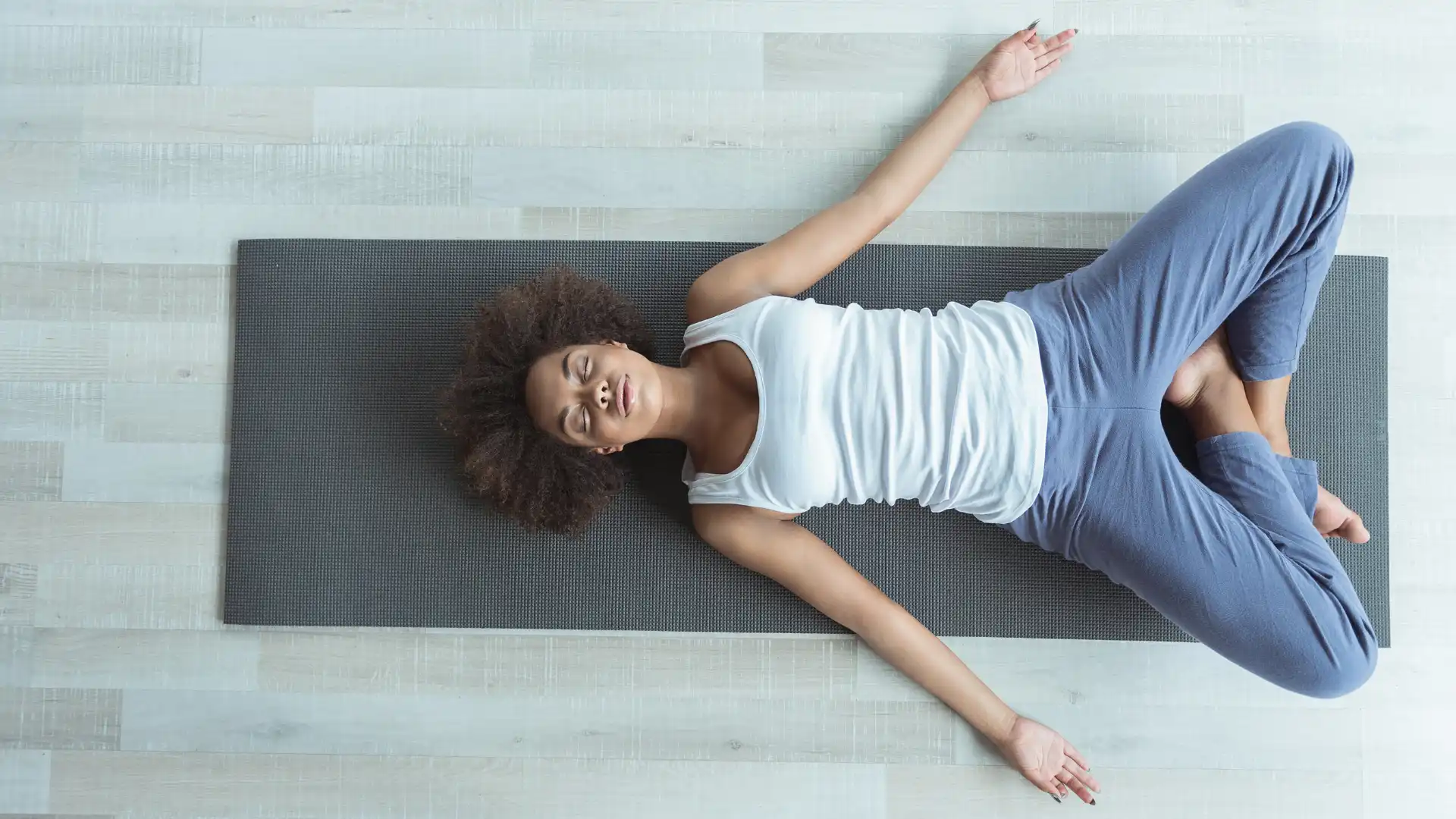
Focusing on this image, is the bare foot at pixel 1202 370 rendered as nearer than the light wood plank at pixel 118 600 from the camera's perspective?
Yes

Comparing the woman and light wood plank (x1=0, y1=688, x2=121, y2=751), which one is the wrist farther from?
light wood plank (x1=0, y1=688, x2=121, y2=751)

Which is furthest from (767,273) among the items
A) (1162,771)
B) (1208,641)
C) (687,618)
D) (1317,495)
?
(1162,771)

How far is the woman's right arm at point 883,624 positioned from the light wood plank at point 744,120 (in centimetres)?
78

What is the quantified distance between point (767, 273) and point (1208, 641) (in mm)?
986

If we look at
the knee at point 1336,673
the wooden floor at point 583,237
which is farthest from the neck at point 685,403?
the knee at point 1336,673

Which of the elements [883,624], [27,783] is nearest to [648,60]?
[883,624]

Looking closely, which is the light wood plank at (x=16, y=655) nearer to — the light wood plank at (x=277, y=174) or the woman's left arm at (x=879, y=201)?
the light wood plank at (x=277, y=174)

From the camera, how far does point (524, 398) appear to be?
4.66 feet

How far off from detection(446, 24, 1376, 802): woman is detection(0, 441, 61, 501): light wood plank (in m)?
0.90

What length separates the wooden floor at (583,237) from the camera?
1619 mm

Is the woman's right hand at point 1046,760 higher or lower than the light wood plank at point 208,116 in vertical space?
lower

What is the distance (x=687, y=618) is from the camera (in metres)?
1.61

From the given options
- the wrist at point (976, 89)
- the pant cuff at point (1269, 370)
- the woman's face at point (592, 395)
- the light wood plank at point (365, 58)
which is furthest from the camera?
the light wood plank at point (365, 58)

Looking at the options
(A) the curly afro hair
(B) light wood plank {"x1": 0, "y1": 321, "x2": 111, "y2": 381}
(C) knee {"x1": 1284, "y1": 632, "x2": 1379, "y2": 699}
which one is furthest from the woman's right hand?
(B) light wood plank {"x1": 0, "y1": 321, "x2": 111, "y2": 381}
